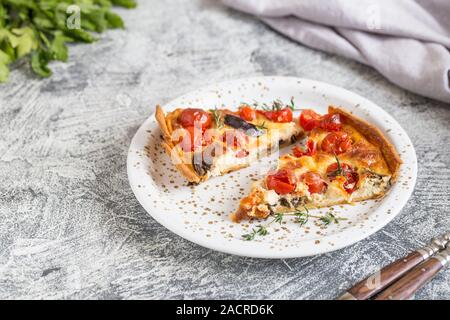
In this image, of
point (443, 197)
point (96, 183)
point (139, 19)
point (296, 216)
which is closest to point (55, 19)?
point (139, 19)

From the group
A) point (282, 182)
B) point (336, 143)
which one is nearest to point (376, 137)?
point (336, 143)

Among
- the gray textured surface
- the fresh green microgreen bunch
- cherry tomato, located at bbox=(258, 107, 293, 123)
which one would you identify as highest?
the fresh green microgreen bunch

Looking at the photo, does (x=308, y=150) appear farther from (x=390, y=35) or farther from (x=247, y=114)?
(x=390, y=35)

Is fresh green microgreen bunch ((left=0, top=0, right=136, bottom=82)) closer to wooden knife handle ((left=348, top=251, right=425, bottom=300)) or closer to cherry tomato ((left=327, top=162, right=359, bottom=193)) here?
cherry tomato ((left=327, top=162, right=359, bottom=193))

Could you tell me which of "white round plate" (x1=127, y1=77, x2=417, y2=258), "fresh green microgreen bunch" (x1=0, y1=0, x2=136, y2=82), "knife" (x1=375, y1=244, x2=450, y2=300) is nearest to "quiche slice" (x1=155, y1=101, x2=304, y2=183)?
"white round plate" (x1=127, y1=77, x2=417, y2=258)

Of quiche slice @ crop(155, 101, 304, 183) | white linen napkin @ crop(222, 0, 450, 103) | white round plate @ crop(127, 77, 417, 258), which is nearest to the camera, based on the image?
white round plate @ crop(127, 77, 417, 258)
